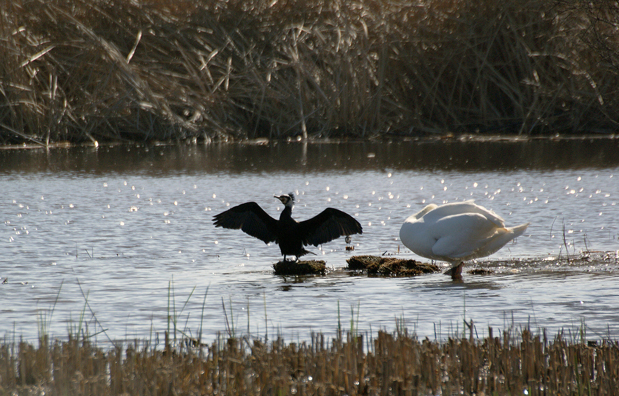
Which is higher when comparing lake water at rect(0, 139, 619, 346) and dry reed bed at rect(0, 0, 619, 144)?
dry reed bed at rect(0, 0, 619, 144)

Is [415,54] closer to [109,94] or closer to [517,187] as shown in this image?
[109,94]

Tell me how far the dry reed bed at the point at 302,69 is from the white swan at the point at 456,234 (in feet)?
45.4

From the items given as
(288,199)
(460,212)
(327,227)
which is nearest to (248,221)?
(288,199)

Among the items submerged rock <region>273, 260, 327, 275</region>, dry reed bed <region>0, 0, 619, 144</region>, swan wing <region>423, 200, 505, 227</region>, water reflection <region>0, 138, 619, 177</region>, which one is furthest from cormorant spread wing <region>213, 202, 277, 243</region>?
dry reed bed <region>0, 0, 619, 144</region>

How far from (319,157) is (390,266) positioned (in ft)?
35.8

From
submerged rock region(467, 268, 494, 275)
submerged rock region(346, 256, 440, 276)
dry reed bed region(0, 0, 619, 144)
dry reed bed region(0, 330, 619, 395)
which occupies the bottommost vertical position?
dry reed bed region(0, 330, 619, 395)

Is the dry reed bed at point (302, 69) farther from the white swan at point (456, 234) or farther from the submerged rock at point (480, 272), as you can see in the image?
the submerged rock at point (480, 272)

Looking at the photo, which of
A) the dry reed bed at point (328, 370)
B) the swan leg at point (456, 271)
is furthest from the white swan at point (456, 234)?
the dry reed bed at point (328, 370)

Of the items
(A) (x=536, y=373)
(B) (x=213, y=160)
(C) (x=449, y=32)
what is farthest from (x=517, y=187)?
(C) (x=449, y=32)

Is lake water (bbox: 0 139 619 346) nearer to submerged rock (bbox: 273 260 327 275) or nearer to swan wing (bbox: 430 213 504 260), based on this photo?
submerged rock (bbox: 273 260 327 275)

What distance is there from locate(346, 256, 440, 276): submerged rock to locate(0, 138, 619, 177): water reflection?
8290 mm

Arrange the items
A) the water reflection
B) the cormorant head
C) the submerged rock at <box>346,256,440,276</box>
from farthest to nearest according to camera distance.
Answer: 1. the water reflection
2. the cormorant head
3. the submerged rock at <box>346,256,440,276</box>

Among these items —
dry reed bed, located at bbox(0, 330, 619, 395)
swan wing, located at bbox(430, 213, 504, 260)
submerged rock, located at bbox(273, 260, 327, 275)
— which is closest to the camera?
dry reed bed, located at bbox(0, 330, 619, 395)

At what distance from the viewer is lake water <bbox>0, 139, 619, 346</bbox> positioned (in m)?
5.67
